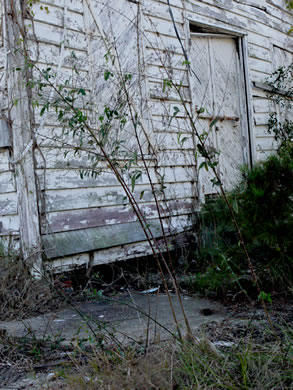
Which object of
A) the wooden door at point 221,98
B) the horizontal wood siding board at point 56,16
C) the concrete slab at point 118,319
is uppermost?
the horizontal wood siding board at point 56,16

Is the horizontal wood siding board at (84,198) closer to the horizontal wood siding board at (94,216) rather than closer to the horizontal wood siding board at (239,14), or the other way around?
the horizontal wood siding board at (94,216)

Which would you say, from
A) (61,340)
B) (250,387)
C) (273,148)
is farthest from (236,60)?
(250,387)

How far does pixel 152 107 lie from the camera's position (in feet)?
17.7

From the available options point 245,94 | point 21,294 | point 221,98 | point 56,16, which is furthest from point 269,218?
point 245,94

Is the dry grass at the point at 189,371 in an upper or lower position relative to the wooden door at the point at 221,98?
lower

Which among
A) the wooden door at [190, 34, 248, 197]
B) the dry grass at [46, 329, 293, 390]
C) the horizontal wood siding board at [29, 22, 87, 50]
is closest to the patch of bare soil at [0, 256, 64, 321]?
the dry grass at [46, 329, 293, 390]

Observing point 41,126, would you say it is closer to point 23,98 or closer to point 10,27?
point 23,98

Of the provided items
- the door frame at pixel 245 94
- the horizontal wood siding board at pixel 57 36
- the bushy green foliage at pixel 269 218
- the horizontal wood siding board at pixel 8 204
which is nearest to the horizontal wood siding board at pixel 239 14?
the door frame at pixel 245 94

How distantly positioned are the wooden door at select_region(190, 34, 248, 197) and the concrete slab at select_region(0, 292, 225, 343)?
244cm

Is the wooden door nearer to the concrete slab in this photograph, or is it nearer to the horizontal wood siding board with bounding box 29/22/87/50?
the horizontal wood siding board with bounding box 29/22/87/50

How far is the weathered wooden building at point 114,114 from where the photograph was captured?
13.7 ft

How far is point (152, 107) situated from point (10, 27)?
1.85m

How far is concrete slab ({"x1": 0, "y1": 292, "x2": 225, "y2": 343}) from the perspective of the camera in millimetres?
2885

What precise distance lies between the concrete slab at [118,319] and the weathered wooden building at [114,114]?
0.76m
